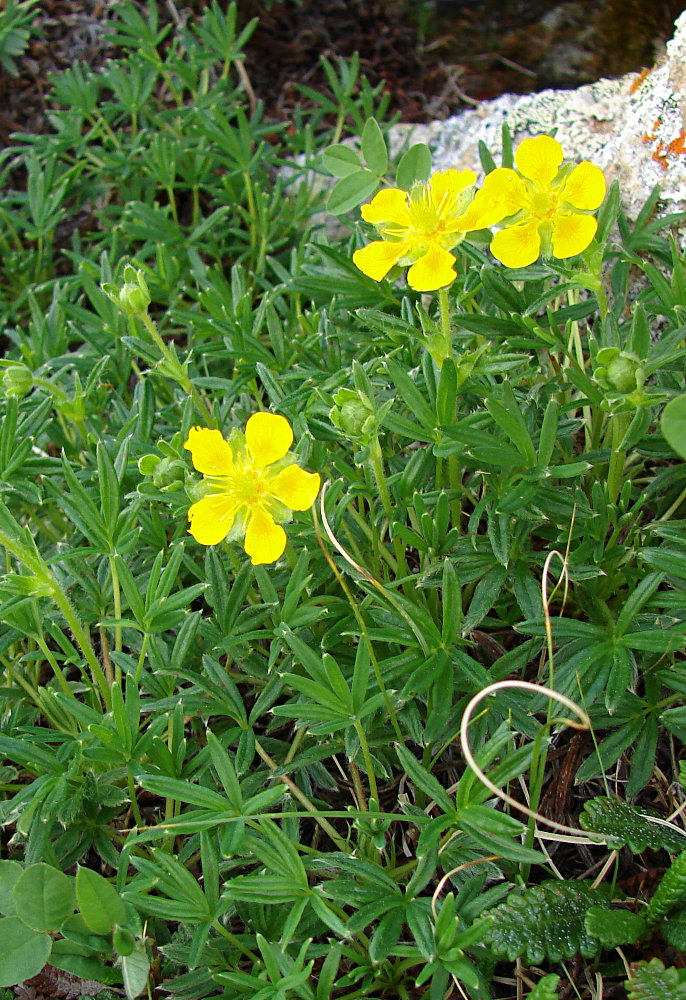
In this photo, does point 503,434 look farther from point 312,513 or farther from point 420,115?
point 420,115

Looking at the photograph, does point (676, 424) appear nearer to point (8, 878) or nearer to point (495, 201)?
point (495, 201)

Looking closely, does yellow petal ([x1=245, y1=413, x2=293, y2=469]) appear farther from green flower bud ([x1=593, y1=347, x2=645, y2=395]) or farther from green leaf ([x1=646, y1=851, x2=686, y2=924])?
green leaf ([x1=646, y1=851, x2=686, y2=924])

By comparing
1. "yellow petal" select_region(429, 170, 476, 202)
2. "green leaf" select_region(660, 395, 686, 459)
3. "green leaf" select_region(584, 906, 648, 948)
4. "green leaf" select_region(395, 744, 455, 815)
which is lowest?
"green leaf" select_region(584, 906, 648, 948)

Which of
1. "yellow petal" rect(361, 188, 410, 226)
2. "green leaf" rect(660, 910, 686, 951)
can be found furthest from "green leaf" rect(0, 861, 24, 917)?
"yellow petal" rect(361, 188, 410, 226)

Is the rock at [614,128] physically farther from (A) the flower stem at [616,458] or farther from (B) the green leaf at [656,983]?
(B) the green leaf at [656,983]

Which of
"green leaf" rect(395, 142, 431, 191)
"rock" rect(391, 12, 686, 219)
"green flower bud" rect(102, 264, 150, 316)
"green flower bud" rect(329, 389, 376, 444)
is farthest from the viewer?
"rock" rect(391, 12, 686, 219)

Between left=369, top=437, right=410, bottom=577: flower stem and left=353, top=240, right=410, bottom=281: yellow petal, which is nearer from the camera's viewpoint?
left=369, top=437, right=410, bottom=577: flower stem

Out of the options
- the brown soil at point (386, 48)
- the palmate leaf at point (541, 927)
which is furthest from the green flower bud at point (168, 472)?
the brown soil at point (386, 48)
